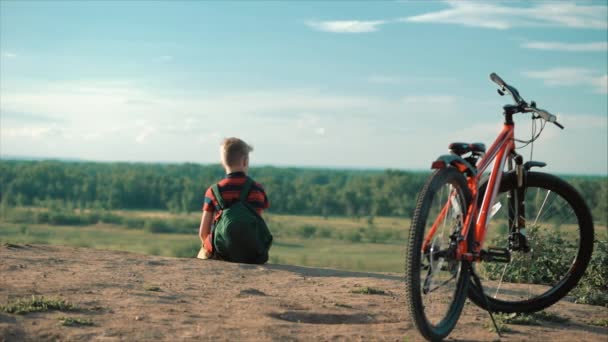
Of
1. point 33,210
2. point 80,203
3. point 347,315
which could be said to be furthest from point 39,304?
point 80,203

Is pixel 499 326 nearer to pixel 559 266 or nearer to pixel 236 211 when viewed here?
pixel 559 266

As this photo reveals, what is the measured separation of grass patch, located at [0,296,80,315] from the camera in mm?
5422

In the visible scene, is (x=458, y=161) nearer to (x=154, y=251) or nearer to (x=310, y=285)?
(x=310, y=285)

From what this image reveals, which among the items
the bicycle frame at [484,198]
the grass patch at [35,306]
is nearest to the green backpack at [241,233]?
the grass patch at [35,306]

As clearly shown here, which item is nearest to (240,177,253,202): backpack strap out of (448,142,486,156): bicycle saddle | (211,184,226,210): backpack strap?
(211,184,226,210): backpack strap

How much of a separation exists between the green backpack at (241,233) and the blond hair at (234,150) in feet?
0.92

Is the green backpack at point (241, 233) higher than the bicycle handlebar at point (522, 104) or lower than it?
lower

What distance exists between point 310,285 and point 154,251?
82.6m

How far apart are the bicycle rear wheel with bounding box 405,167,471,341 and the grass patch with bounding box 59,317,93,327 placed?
8.22 ft

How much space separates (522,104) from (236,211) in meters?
3.30

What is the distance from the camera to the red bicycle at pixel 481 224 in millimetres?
4826

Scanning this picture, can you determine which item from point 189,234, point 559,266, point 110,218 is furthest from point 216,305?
point 110,218

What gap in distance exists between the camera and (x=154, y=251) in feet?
285

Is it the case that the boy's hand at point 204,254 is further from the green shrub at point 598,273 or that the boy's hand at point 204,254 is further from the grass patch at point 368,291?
the green shrub at point 598,273
